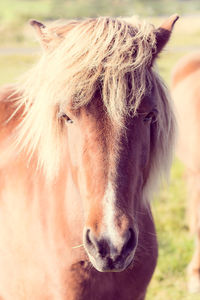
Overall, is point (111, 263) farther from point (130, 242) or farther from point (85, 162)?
point (85, 162)

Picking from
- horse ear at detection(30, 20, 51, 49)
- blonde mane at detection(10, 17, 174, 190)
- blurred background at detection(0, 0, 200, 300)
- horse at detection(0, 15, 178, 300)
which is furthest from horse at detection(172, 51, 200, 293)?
horse ear at detection(30, 20, 51, 49)

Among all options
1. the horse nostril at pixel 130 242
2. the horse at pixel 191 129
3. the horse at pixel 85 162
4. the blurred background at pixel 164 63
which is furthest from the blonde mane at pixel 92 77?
the horse at pixel 191 129

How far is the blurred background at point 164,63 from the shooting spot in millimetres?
3982

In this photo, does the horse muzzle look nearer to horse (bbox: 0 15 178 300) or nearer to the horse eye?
horse (bbox: 0 15 178 300)

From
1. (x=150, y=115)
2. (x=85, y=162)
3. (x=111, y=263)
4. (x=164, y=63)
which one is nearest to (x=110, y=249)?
(x=111, y=263)

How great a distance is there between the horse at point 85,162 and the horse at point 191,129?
2.15 m

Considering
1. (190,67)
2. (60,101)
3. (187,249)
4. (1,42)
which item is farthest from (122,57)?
(1,42)

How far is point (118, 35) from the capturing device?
2033 mm

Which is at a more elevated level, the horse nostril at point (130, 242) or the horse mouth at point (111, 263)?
the horse nostril at point (130, 242)

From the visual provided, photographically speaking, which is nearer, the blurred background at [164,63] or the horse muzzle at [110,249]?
the horse muzzle at [110,249]

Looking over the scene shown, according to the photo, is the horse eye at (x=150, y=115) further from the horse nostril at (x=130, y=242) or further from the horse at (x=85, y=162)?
the horse nostril at (x=130, y=242)

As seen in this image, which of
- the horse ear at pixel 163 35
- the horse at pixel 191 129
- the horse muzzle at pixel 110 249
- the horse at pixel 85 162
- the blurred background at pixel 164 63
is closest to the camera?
the horse muzzle at pixel 110 249

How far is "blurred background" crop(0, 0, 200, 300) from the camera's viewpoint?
13.1ft

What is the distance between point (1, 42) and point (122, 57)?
22608mm
